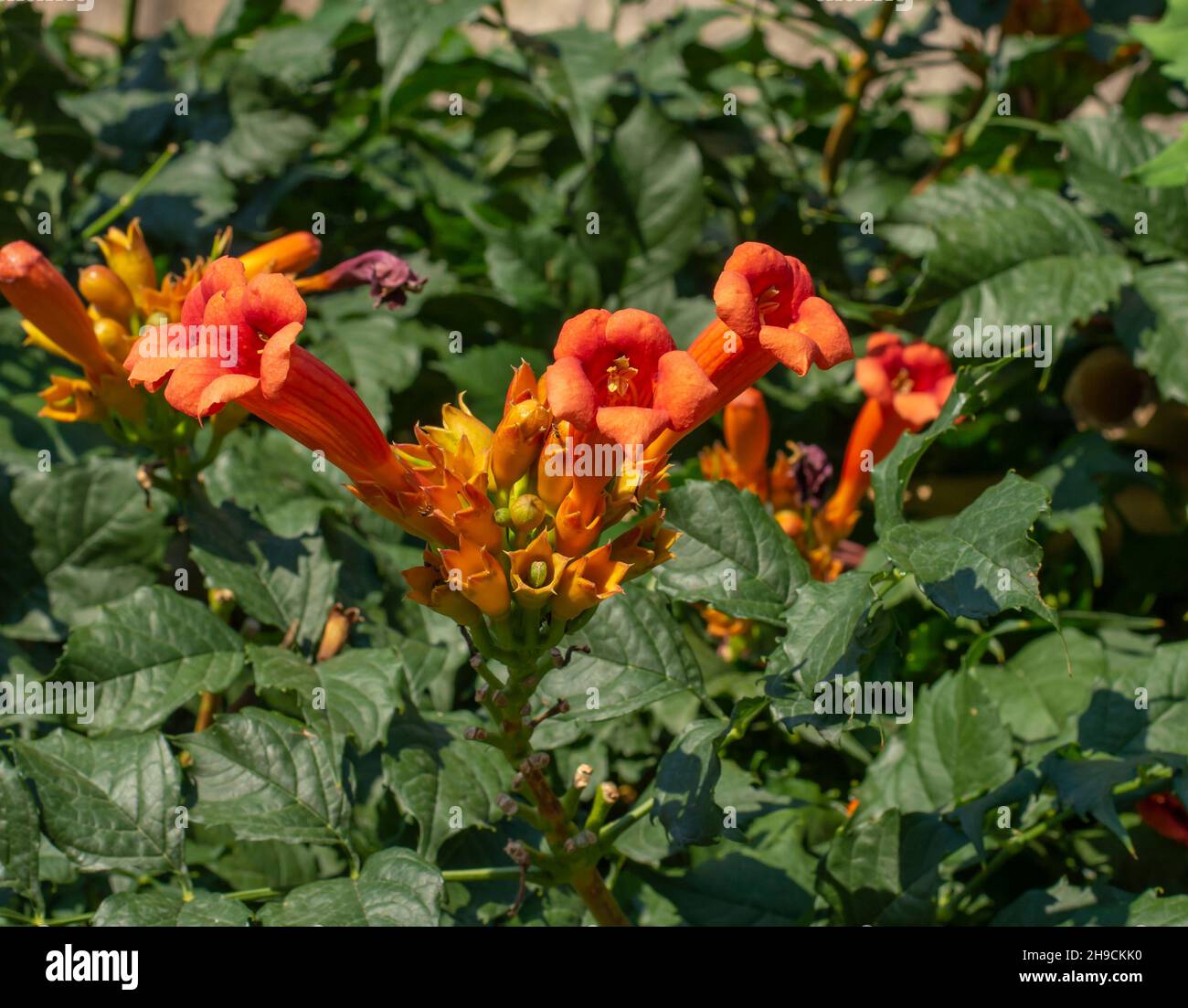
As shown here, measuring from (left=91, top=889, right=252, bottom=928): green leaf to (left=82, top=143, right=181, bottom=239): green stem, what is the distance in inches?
59.9

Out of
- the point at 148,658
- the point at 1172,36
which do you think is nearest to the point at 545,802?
the point at 148,658

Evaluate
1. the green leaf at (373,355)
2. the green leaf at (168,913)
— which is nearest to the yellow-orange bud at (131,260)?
the green leaf at (373,355)

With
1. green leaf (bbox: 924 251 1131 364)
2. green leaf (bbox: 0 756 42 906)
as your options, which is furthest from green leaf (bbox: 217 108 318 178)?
green leaf (bbox: 0 756 42 906)

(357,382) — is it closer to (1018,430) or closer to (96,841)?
(96,841)

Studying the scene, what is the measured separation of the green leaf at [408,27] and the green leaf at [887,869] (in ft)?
5.80

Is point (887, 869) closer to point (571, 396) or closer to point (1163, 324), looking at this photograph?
point (571, 396)

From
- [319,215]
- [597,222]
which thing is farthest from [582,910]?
[319,215]

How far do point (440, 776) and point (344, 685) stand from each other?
0.66ft

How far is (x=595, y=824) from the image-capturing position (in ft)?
5.59

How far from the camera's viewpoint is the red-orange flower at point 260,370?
136cm

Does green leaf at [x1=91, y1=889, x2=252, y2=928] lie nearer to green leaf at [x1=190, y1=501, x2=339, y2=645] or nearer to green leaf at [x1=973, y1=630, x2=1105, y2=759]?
green leaf at [x1=190, y1=501, x2=339, y2=645]

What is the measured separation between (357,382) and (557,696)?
40.1 inches

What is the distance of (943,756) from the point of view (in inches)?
82.4
